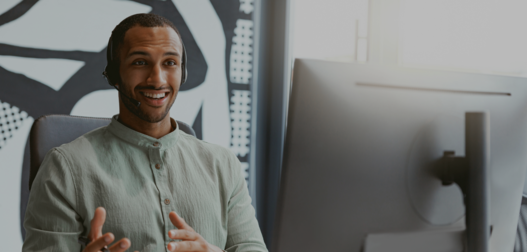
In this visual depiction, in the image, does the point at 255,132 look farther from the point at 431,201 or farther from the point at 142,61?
the point at 431,201

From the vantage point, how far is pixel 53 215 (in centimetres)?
86

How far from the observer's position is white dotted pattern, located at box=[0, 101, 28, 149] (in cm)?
166

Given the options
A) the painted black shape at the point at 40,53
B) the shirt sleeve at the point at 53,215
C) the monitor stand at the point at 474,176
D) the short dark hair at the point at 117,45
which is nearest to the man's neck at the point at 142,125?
the short dark hair at the point at 117,45

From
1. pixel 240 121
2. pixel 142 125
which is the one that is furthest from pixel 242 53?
pixel 142 125

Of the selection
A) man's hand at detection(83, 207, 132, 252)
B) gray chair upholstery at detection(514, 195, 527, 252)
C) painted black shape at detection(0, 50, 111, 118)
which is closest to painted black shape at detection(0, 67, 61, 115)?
painted black shape at detection(0, 50, 111, 118)

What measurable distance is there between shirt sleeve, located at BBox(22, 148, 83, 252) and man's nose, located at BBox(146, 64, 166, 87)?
0.30 metres

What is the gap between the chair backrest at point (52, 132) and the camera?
103 cm

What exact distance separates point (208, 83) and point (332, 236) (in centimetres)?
155

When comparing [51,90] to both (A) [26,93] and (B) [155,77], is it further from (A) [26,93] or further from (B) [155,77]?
(B) [155,77]

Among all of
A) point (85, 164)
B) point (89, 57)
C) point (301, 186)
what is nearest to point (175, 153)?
point (85, 164)

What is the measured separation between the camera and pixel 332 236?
596mm

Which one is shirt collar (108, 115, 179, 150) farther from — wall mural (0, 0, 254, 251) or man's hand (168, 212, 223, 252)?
wall mural (0, 0, 254, 251)

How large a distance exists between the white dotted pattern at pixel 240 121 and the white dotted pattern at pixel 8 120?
3.12 feet

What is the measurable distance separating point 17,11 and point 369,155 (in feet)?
5.49
